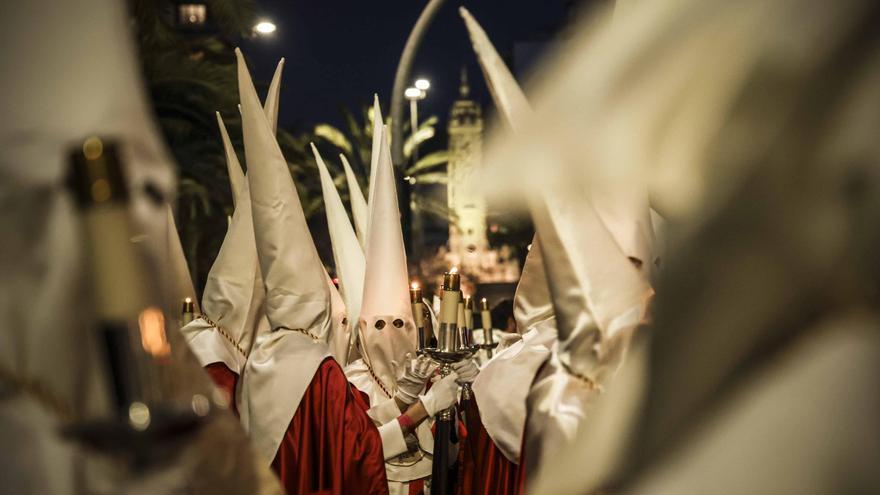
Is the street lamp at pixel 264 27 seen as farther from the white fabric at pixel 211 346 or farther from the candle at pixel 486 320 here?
the white fabric at pixel 211 346

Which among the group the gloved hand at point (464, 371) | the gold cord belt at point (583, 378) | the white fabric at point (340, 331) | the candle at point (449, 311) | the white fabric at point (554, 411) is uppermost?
the gold cord belt at point (583, 378)

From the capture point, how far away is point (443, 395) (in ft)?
14.0

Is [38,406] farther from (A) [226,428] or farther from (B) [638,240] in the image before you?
(B) [638,240]

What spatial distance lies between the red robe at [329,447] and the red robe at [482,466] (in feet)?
1.51

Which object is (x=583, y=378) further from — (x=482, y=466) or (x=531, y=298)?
(x=482, y=466)

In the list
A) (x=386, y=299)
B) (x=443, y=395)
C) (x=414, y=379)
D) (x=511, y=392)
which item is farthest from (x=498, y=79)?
(x=386, y=299)

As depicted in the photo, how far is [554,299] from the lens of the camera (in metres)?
1.70

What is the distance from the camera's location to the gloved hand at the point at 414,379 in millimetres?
4555

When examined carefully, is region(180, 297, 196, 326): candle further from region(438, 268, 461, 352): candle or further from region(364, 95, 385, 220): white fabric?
region(438, 268, 461, 352): candle

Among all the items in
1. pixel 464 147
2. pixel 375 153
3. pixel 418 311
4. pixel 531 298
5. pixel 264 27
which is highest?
pixel 264 27

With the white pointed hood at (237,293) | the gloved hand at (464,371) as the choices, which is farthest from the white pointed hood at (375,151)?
the gloved hand at (464,371)

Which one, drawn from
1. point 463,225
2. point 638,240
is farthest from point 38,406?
point 463,225

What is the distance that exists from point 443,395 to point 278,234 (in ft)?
3.87

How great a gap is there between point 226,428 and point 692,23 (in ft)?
2.84
